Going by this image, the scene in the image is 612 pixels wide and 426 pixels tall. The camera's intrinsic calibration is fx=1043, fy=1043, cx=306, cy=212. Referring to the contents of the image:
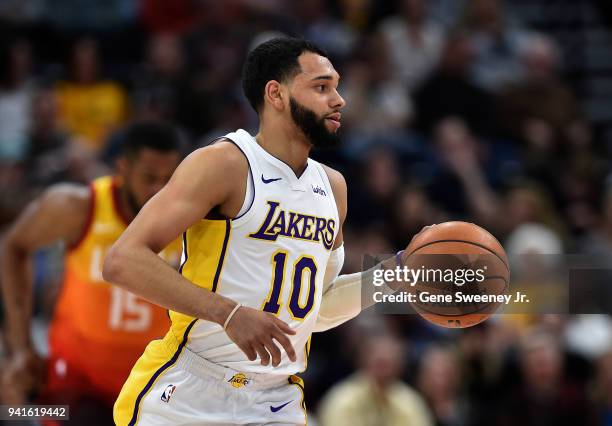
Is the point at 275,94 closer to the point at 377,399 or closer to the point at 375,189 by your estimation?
the point at 377,399

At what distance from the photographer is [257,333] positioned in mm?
3771

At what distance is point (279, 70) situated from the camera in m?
4.46

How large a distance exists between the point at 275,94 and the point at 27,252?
2435 mm

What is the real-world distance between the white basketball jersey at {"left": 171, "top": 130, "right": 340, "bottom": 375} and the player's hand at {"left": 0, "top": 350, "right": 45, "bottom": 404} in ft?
6.35

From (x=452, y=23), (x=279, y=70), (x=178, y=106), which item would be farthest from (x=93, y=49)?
(x=279, y=70)

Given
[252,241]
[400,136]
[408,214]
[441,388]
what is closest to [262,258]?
[252,241]

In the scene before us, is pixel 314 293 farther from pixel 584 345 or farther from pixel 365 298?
pixel 584 345

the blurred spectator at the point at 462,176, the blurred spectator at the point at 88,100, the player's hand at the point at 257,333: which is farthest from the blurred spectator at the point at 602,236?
the player's hand at the point at 257,333

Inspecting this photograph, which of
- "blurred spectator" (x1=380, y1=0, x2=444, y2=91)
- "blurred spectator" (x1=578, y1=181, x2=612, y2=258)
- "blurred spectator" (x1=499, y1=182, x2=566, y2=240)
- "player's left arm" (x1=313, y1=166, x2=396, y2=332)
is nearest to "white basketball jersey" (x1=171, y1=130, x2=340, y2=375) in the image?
"player's left arm" (x1=313, y1=166, x2=396, y2=332)

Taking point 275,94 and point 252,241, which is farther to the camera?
point 275,94

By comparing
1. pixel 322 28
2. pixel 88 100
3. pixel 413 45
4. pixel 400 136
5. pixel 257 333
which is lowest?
pixel 257 333

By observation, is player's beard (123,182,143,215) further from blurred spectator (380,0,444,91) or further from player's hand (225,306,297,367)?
blurred spectator (380,0,444,91)

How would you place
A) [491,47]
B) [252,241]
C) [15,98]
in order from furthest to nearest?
[491,47] → [15,98] → [252,241]

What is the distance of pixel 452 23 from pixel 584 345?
517 centimetres
